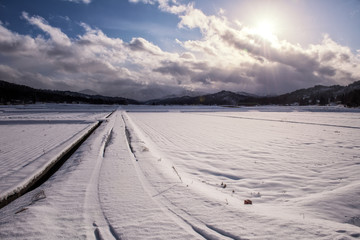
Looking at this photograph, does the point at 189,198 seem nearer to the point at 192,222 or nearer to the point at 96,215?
the point at 192,222

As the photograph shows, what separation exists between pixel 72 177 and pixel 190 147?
18.7 ft

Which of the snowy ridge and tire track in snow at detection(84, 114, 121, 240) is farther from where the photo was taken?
the snowy ridge

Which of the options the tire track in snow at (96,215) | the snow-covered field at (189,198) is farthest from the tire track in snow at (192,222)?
the tire track in snow at (96,215)

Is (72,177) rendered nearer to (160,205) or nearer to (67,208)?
(67,208)

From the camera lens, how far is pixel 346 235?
2697mm

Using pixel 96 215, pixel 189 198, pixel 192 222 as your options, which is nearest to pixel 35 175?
pixel 96 215

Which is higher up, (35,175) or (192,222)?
(192,222)

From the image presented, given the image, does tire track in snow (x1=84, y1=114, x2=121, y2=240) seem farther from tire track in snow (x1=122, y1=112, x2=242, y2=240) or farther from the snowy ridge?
the snowy ridge

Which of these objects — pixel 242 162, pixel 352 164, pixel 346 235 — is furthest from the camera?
pixel 242 162

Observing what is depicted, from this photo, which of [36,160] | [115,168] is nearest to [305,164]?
[115,168]

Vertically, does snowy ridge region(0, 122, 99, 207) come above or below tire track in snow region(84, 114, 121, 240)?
below

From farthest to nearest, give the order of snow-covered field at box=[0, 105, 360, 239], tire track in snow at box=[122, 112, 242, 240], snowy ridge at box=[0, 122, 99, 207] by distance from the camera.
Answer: snowy ridge at box=[0, 122, 99, 207], snow-covered field at box=[0, 105, 360, 239], tire track in snow at box=[122, 112, 242, 240]

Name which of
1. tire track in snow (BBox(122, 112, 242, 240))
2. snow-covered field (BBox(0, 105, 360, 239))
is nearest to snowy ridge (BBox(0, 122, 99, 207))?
snow-covered field (BBox(0, 105, 360, 239))

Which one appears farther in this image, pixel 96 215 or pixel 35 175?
pixel 35 175
